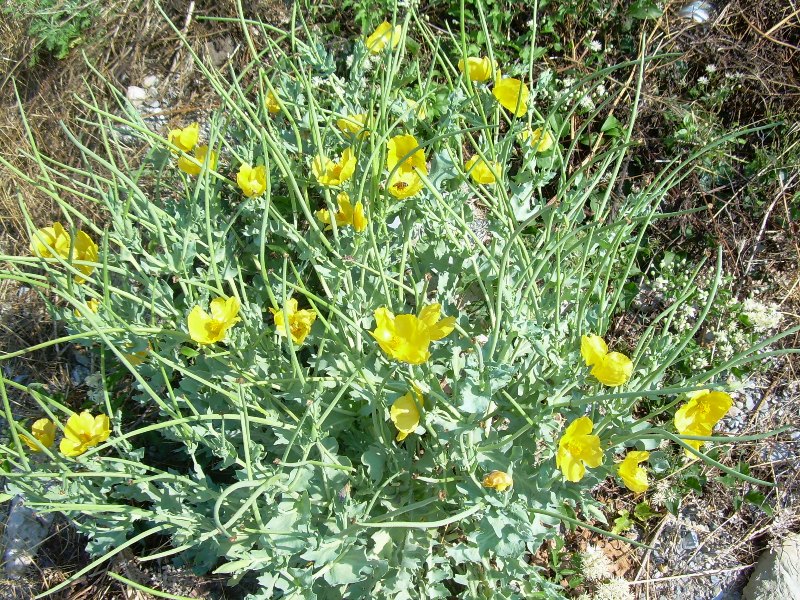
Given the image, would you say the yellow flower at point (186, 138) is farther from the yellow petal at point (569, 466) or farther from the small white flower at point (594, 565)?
the small white flower at point (594, 565)

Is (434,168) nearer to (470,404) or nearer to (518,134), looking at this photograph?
(518,134)

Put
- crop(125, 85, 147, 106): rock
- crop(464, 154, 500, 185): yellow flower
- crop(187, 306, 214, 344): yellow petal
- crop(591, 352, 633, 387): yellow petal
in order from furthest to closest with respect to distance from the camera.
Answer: crop(125, 85, 147, 106): rock → crop(464, 154, 500, 185): yellow flower → crop(187, 306, 214, 344): yellow petal → crop(591, 352, 633, 387): yellow petal

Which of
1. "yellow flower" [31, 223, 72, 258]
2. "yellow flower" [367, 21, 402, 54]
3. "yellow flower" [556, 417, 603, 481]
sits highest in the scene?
"yellow flower" [367, 21, 402, 54]

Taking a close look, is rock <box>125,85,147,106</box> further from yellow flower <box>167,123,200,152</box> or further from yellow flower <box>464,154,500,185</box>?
yellow flower <box>464,154,500,185</box>

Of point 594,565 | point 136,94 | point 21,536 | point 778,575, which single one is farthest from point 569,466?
point 136,94

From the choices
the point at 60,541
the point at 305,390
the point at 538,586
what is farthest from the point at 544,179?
the point at 60,541

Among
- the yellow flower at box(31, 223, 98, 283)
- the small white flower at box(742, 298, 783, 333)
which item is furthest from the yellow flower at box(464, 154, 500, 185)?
the small white flower at box(742, 298, 783, 333)

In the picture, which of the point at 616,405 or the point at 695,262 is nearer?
the point at 616,405
